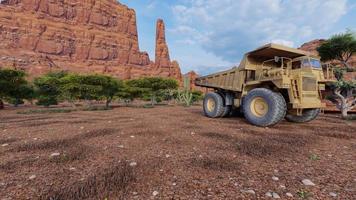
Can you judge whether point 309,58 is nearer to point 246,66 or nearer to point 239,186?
point 246,66

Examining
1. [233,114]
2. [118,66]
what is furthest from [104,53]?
[233,114]

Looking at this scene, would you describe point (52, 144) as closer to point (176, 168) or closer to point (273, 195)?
point (176, 168)

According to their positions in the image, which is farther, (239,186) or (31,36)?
(31,36)

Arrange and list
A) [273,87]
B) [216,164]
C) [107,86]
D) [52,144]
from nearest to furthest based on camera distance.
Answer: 1. [216,164]
2. [52,144]
3. [273,87]
4. [107,86]

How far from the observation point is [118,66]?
12325 centimetres

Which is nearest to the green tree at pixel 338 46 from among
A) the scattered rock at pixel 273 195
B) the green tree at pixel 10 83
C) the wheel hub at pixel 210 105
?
the wheel hub at pixel 210 105

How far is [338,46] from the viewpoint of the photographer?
15641 millimetres

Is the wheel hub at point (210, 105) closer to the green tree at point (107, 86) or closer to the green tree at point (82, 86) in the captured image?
the green tree at point (82, 86)

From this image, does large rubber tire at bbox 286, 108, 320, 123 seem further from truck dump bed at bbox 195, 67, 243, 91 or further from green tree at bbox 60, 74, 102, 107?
green tree at bbox 60, 74, 102, 107

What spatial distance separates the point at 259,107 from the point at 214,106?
306 cm

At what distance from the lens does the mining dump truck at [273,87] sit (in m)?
7.10

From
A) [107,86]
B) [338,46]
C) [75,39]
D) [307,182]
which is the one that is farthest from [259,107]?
[75,39]

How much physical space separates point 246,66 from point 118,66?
125 meters

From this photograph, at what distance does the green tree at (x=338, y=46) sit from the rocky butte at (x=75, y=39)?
99.6m
